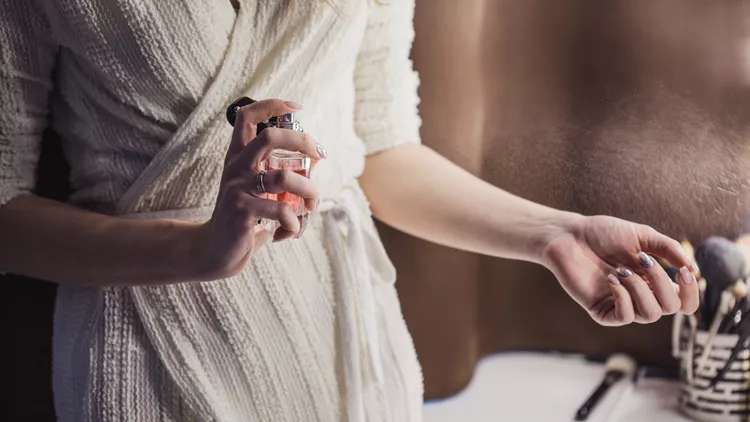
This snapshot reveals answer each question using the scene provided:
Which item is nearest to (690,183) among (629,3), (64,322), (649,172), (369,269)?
(649,172)

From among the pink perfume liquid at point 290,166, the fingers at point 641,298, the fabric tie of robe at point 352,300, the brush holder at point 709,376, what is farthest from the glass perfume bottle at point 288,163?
the brush holder at point 709,376

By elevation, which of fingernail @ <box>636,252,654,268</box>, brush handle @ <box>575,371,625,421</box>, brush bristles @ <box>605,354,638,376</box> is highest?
fingernail @ <box>636,252,654,268</box>

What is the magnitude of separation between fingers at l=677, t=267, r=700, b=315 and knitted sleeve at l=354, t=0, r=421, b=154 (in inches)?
10.3

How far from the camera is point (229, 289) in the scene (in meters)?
0.51

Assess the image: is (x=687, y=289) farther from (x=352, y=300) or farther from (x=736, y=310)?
(x=352, y=300)

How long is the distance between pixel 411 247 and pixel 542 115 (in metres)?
0.21

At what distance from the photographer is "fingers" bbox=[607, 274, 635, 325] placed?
1.50 feet

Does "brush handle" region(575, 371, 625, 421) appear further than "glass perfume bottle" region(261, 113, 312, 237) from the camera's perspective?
Yes

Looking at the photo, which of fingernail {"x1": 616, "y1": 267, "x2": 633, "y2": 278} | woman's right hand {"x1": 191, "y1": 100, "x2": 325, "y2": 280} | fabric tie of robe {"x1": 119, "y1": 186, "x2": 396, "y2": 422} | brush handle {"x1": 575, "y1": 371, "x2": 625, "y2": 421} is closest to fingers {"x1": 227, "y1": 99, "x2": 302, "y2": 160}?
woman's right hand {"x1": 191, "y1": 100, "x2": 325, "y2": 280}

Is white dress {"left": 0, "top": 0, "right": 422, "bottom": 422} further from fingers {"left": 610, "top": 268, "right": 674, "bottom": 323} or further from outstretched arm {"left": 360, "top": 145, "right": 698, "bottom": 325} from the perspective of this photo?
fingers {"left": 610, "top": 268, "right": 674, "bottom": 323}

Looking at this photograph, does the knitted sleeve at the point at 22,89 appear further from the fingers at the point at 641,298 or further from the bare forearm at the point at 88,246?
the fingers at the point at 641,298

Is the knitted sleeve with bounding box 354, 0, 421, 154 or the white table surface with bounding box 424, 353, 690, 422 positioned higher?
the knitted sleeve with bounding box 354, 0, 421, 154

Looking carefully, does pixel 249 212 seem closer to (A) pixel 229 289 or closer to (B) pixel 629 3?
(A) pixel 229 289

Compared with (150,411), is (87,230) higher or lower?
higher
